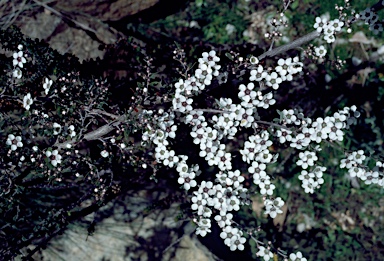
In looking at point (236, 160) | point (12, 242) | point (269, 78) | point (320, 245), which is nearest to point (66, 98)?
point (12, 242)

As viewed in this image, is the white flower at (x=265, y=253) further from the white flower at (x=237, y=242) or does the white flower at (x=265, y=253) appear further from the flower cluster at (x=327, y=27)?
the flower cluster at (x=327, y=27)

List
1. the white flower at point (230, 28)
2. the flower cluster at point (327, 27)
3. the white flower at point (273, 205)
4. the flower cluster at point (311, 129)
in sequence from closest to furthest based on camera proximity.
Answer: the flower cluster at point (311, 129), the flower cluster at point (327, 27), the white flower at point (273, 205), the white flower at point (230, 28)

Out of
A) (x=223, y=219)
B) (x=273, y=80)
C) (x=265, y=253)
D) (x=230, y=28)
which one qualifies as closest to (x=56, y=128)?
(x=223, y=219)

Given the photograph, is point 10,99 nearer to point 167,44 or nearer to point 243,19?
point 167,44

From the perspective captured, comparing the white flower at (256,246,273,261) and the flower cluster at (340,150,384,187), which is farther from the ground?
the flower cluster at (340,150,384,187)

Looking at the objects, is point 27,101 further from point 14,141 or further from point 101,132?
point 101,132

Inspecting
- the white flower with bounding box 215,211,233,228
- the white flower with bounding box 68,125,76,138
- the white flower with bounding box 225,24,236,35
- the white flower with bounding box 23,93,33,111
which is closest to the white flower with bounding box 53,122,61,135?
the white flower with bounding box 68,125,76,138

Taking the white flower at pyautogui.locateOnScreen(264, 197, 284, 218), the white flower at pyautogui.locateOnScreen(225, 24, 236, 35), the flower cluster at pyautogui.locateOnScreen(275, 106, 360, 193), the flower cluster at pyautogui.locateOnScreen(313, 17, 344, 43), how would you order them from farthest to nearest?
1. the white flower at pyautogui.locateOnScreen(225, 24, 236, 35)
2. the white flower at pyautogui.locateOnScreen(264, 197, 284, 218)
3. the flower cluster at pyautogui.locateOnScreen(313, 17, 344, 43)
4. the flower cluster at pyautogui.locateOnScreen(275, 106, 360, 193)

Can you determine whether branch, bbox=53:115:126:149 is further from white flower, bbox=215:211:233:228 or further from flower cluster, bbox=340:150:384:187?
flower cluster, bbox=340:150:384:187

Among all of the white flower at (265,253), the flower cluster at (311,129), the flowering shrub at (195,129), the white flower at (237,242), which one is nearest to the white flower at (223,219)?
the flowering shrub at (195,129)
